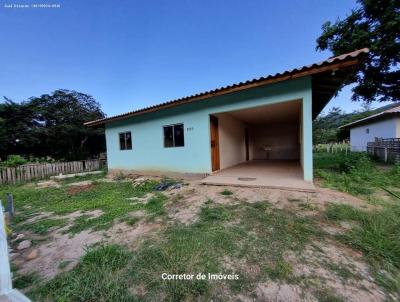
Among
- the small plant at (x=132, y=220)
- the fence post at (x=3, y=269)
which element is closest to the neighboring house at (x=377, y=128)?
the small plant at (x=132, y=220)

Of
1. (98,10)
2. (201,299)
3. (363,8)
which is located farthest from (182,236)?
(363,8)

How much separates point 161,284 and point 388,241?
9.21ft

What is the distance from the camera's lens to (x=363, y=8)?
27.6 feet

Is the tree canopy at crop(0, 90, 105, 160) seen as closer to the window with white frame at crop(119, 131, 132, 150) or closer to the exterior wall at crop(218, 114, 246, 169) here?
the window with white frame at crop(119, 131, 132, 150)

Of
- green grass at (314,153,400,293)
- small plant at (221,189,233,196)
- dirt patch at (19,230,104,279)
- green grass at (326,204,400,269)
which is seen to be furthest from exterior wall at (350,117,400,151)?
dirt patch at (19,230,104,279)

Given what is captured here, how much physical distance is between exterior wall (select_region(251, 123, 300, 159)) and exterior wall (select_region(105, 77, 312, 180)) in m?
6.87

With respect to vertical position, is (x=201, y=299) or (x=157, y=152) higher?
(x=157, y=152)

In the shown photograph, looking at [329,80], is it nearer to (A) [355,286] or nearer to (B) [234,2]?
(A) [355,286]

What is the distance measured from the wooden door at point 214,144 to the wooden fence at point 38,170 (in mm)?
9116

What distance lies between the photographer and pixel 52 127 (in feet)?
42.0

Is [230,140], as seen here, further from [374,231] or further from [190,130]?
[374,231]

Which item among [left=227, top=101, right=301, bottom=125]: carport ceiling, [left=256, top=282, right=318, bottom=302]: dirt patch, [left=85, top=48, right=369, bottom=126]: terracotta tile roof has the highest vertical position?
[left=85, top=48, right=369, bottom=126]: terracotta tile roof

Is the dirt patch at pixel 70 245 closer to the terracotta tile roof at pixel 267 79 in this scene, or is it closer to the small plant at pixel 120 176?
the terracotta tile roof at pixel 267 79

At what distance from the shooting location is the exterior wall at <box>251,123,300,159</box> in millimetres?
11469
